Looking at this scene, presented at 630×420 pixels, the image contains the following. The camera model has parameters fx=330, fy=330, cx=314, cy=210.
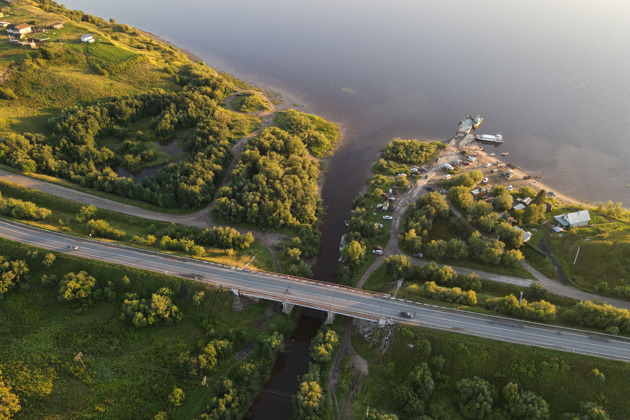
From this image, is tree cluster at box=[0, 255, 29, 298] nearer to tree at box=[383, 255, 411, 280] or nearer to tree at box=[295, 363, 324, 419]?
tree at box=[295, 363, 324, 419]

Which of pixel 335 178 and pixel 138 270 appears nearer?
pixel 138 270

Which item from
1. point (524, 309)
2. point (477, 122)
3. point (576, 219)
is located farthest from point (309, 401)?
point (477, 122)

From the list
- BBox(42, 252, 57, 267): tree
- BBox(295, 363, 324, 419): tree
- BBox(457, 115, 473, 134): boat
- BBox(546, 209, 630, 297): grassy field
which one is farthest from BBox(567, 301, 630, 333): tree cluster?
BBox(42, 252, 57, 267): tree

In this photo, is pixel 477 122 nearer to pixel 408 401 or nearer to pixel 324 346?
pixel 324 346

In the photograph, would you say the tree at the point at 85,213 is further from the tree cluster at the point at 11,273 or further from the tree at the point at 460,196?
the tree at the point at 460,196

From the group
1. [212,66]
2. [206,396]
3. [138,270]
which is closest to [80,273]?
[138,270]

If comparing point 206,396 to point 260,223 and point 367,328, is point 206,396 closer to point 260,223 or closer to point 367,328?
point 367,328

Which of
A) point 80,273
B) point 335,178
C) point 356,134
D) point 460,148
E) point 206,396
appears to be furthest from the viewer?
point 356,134
